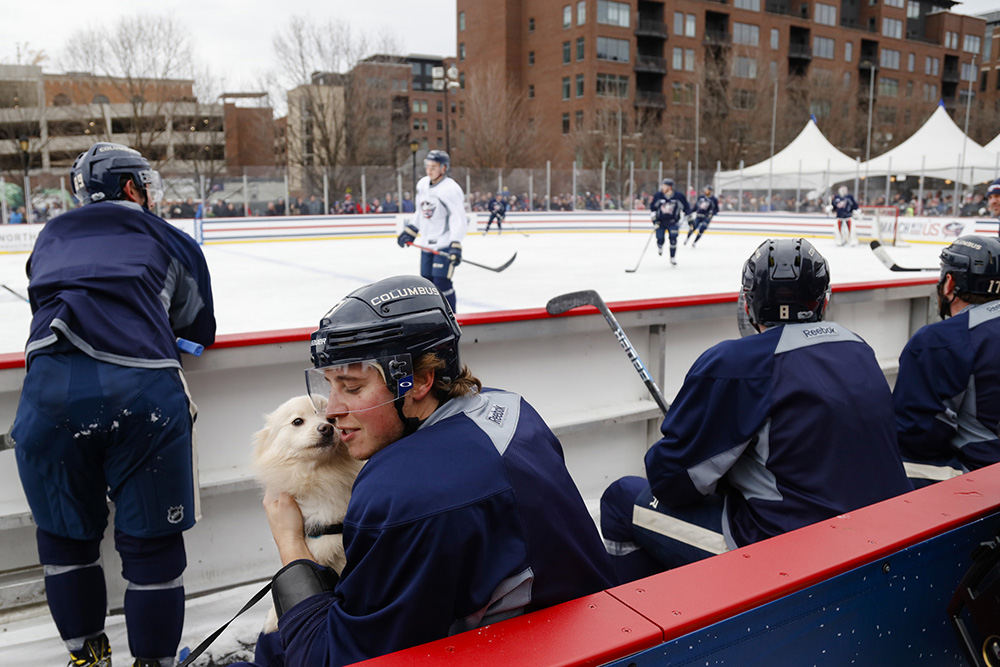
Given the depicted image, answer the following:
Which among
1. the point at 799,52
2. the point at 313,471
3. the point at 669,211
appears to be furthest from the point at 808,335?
the point at 799,52

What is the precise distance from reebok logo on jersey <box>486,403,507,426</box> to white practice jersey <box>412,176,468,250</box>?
657cm

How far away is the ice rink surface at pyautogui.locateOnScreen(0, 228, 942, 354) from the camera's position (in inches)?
337

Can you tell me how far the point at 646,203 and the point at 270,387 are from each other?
2382 centimetres

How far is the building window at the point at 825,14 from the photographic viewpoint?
53369 mm

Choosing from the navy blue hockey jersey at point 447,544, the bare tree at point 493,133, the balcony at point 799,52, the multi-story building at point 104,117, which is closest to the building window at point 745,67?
the balcony at point 799,52

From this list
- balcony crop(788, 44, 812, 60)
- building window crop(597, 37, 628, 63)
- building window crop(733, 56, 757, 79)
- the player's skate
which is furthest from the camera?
balcony crop(788, 44, 812, 60)

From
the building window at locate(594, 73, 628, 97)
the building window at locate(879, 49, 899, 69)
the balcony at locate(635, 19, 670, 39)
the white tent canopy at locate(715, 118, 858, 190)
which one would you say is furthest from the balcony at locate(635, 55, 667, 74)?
the white tent canopy at locate(715, 118, 858, 190)

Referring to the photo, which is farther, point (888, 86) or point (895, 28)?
point (895, 28)

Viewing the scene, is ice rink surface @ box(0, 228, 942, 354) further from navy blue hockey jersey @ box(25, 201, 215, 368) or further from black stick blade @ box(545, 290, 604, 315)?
navy blue hockey jersey @ box(25, 201, 215, 368)

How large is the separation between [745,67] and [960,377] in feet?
170

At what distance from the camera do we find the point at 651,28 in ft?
158

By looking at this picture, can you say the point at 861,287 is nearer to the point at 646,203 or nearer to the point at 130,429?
the point at 130,429

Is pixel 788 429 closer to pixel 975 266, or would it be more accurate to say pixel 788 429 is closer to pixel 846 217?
pixel 975 266

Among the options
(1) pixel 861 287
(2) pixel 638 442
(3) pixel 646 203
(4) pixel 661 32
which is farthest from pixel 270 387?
(4) pixel 661 32
